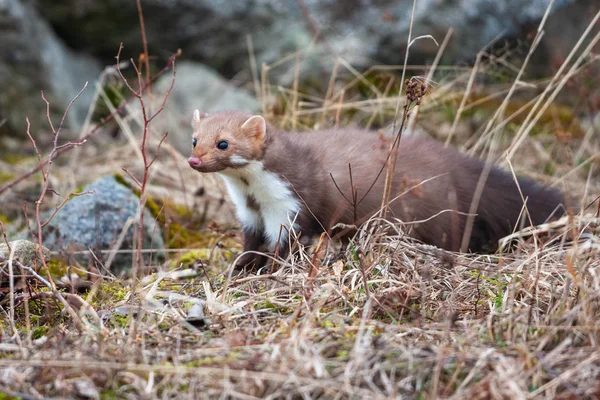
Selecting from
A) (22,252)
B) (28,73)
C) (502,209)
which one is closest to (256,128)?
(22,252)

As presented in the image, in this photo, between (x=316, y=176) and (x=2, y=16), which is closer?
(x=316, y=176)

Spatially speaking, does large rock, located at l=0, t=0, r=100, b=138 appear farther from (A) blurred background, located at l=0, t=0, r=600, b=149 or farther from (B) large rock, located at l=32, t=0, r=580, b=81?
(B) large rock, located at l=32, t=0, r=580, b=81

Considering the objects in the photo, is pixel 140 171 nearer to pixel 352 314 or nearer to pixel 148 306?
pixel 148 306

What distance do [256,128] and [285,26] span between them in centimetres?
512

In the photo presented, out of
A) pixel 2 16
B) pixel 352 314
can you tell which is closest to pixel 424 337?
pixel 352 314

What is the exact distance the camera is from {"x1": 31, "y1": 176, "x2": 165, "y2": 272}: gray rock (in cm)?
479

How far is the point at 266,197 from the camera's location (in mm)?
4125

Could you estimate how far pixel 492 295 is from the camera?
3.32 metres

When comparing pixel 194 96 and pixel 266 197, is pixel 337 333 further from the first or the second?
pixel 194 96

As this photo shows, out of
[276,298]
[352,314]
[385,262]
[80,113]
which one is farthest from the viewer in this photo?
[80,113]

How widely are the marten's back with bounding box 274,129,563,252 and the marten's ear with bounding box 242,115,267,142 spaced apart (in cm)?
20

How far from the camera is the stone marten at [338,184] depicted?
405 cm

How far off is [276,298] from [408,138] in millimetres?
1885

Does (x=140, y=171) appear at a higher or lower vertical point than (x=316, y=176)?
lower
